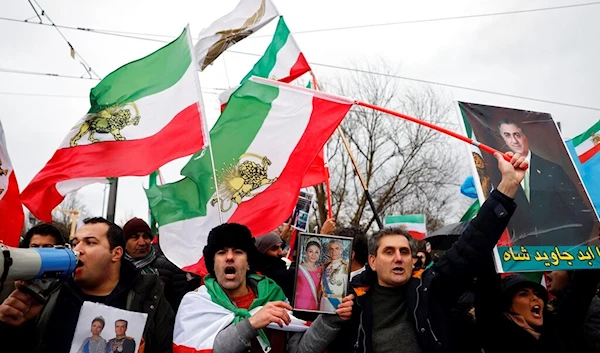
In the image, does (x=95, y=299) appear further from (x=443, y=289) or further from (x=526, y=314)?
(x=526, y=314)

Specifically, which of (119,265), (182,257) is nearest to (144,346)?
(119,265)

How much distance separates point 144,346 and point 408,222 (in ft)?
22.2

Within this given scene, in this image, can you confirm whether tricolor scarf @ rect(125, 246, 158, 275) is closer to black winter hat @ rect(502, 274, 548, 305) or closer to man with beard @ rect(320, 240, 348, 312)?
man with beard @ rect(320, 240, 348, 312)

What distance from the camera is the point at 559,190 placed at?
3.31m

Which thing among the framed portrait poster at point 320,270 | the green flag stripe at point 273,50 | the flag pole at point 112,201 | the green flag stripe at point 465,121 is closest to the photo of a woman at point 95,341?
the framed portrait poster at point 320,270

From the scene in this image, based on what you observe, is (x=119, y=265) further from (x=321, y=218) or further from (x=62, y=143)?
(x=321, y=218)

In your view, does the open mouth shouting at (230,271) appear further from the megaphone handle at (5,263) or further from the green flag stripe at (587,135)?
the green flag stripe at (587,135)

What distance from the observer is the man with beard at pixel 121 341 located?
266cm

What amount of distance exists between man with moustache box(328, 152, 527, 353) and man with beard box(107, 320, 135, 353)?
1137 mm

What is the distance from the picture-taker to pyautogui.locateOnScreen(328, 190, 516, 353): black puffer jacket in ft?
8.77

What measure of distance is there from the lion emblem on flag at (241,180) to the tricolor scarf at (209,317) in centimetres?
140

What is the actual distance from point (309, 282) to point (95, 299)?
4.22 feet

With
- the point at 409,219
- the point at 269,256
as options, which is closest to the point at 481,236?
the point at 269,256

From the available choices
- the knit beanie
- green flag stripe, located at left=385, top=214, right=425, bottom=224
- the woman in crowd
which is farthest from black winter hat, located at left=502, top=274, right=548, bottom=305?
green flag stripe, located at left=385, top=214, right=425, bottom=224
